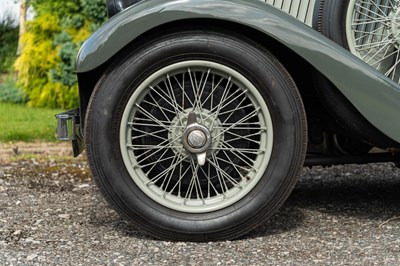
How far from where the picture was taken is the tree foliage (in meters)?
11.0

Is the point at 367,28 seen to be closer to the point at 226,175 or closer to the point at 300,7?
the point at 300,7

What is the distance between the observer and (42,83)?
11.8 metres

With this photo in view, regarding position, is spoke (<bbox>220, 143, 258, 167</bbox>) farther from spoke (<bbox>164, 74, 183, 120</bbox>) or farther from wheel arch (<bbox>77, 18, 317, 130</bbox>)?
wheel arch (<bbox>77, 18, 317, 130</bbox>)

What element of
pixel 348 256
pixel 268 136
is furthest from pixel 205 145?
pixel 348 256

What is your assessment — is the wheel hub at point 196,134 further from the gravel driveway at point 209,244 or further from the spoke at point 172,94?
the gravel driveway at point 209,244

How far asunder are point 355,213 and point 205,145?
3.48 feet

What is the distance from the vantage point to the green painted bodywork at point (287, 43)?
11.1 ft

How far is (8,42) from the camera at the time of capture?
1441 cm

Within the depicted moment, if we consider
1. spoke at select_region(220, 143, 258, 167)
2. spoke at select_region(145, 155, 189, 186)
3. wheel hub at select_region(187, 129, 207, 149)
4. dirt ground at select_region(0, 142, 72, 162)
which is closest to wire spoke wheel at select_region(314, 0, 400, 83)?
spoke at select_region(220, 143, 258, 167)

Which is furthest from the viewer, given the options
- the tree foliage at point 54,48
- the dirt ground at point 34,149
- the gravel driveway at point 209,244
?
the tree foliage at point 54,48

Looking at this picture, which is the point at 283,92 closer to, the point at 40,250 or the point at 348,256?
the point at 348,256

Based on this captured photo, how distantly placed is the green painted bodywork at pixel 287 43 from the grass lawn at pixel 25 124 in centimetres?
441

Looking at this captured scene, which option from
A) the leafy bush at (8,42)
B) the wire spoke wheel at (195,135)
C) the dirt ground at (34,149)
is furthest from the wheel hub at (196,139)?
the leafy bush at (8,42)

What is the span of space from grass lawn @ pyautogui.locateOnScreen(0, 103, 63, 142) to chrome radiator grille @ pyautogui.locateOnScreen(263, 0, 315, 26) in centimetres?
413
